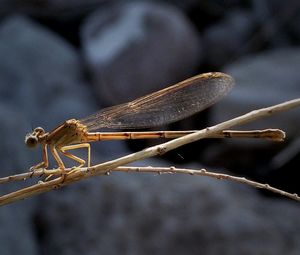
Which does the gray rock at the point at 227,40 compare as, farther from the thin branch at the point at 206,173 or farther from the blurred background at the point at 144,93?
the thin branch at the point at 206,173

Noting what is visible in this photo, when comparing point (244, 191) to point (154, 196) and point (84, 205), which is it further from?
point (84, 205)

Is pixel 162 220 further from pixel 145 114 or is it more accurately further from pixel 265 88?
pixel 265 88

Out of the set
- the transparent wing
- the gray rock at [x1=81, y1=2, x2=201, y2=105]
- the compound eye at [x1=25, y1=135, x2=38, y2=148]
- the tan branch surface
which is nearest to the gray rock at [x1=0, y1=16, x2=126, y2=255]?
the gray rock at [x1=81, y1=2, x2=201, y2=105]

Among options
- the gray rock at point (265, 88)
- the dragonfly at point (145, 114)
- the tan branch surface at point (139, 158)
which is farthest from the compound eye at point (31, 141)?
the gray rock at point (265, 88)

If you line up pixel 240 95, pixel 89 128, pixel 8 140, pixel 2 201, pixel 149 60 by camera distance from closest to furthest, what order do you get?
pixel 2 201, pixel 89 128, pixel 8 140, pixel 240 95, pixel 149 60

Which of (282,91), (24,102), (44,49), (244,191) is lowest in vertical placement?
(244,191)

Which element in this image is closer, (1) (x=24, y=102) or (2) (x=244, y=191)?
(2) (x=244, y=191)

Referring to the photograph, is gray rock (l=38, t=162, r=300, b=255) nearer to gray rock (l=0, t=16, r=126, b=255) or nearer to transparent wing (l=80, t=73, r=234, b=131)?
transparent wing (l=80, t=73, r=234, b=131)

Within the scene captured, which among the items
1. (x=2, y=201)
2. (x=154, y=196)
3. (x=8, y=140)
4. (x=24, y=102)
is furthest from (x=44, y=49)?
(x=2, y=201)
